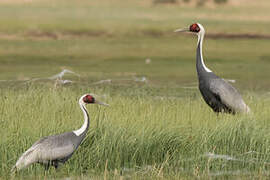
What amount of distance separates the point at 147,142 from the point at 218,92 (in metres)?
1.69

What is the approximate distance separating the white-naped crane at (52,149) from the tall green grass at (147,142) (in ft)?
0.72

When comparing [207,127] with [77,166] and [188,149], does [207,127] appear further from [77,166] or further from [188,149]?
[77,166]

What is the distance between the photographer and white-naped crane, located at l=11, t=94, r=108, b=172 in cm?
734

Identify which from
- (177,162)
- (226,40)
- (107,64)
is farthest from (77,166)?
(226,40)

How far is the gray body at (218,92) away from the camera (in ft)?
32.0

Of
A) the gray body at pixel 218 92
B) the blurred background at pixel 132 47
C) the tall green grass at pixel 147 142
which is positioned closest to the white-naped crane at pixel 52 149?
the tall green grass at pixel 147 142

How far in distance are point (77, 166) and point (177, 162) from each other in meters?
1.13

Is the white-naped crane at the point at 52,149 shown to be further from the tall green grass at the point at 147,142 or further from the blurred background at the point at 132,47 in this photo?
the blurred background at the point at 132,47

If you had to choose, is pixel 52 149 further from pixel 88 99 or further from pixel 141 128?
pixel 141 128

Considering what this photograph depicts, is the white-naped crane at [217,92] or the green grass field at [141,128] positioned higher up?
the white-naped crane at [217,92]

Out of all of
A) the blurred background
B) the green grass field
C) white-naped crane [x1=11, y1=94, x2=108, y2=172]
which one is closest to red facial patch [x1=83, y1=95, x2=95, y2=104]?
white-naped crane [x1=11, y1=94, x2=108, y2=172]

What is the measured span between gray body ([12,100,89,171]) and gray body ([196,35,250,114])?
259 centimetres

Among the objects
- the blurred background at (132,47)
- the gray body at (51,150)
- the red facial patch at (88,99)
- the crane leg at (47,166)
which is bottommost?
the blurred background at (132,47)

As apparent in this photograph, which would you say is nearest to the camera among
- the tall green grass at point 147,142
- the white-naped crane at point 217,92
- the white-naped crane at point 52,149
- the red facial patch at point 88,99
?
the white-naped crane at point 52,149
